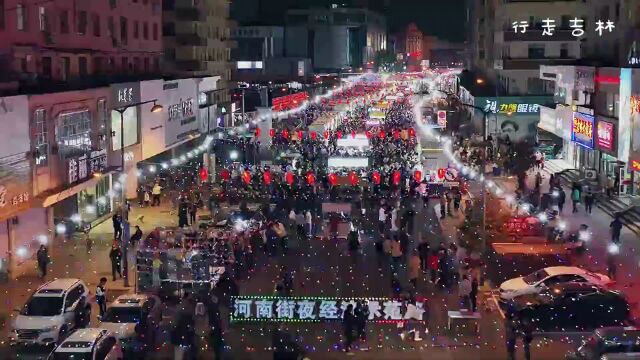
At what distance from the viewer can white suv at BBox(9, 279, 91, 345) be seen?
19.2 m

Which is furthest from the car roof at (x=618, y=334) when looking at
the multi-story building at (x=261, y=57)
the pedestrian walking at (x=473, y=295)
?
the multi-story building at (x=261, y=57)

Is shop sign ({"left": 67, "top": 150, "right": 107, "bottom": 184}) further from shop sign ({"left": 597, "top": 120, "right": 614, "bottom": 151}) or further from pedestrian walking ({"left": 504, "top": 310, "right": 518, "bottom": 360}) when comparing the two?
shop sign ({"left": 597, "top": 120, "right": 614, "bottom": 151})

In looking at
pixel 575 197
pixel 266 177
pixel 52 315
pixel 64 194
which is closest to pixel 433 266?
pixel 52 315

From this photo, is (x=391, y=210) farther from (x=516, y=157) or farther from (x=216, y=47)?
(x=216, y=47)

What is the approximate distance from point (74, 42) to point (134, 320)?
19.4 meters

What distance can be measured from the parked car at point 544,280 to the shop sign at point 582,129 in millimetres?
19585

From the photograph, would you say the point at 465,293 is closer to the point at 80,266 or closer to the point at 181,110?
the point at 80,266

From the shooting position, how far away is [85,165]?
31359 millimetres

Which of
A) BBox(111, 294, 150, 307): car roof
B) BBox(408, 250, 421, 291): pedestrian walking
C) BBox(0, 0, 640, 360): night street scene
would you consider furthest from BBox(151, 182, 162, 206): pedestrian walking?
BBox(111, 294, 150, 307): car roof

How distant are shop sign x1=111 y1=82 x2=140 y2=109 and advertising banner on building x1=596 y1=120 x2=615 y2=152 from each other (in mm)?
21114

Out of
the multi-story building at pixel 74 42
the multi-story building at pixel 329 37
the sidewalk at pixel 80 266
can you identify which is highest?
the multi-story building at pixel 329 37

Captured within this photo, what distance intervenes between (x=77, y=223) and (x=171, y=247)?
389 inches

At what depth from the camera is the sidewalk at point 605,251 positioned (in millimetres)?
23938

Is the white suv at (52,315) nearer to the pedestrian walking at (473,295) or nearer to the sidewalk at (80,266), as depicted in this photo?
the sidewalk at (80,266)
